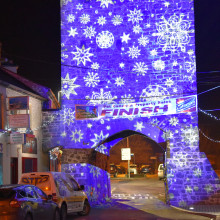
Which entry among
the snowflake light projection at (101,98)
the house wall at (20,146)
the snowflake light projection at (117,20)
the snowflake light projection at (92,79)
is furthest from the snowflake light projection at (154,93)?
the house wall at (20,146)

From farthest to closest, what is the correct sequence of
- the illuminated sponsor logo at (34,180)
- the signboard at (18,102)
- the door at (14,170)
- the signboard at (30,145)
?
the signboard at (30,145), the door at (14,170), the signboard at (18,102), the illuminated sponsor logo at (34,180)

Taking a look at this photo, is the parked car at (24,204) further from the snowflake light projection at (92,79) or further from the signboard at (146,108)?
the snowflake light projection at (92,79)

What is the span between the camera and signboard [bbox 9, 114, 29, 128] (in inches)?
739

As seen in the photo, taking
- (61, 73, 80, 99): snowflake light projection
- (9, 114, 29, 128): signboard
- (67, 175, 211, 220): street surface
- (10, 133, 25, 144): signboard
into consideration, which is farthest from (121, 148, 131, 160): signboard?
(9, 114, 29, 128): signboard

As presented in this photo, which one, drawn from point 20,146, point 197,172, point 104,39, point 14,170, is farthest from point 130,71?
point 14,170

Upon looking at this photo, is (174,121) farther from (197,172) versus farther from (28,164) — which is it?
(28,164)

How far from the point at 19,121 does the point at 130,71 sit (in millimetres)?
6201

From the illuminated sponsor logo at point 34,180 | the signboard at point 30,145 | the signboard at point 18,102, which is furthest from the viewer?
the signboard at point 30,145

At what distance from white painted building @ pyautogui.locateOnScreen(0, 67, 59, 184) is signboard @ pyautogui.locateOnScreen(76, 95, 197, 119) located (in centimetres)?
221

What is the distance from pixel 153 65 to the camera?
71.1 ft

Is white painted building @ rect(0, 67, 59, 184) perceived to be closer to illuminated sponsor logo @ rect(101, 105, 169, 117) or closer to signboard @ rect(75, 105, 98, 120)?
signboard @ rect(75, 105, 98, 120)

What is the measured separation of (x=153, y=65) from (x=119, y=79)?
1818mm

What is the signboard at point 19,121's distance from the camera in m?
18.8

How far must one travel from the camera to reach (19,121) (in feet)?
62.0
